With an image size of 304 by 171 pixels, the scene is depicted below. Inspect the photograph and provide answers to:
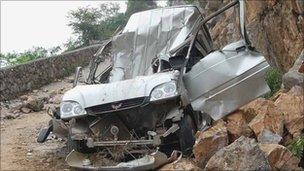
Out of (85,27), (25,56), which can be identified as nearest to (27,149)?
(25,56)

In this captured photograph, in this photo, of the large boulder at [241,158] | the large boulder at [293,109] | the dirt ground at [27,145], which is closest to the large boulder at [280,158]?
the large boulder at [241,158]

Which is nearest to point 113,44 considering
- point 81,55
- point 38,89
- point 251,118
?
point 251,118

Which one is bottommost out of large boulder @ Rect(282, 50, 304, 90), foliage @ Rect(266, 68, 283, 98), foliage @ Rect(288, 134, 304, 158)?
foliage @ Rect(266, 68, 283, 98)

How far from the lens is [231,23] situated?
47.5ft

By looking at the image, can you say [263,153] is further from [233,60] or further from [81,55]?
[81,55]

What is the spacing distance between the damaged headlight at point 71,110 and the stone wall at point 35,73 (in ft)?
19.6

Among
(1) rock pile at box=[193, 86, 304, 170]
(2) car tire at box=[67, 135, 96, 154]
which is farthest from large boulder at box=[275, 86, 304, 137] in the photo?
(2) car tire at box=[67, 135, 96, 154]

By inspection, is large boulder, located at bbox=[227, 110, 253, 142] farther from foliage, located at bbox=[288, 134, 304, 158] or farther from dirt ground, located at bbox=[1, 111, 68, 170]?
dirt ground, located at bbox=[1, 111, 68, 170]

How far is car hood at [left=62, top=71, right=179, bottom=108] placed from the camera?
5.69 metres

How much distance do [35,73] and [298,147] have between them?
1008 centimetres

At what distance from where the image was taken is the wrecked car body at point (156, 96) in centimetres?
558

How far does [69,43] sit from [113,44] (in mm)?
19013

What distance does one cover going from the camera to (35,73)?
14.0 m

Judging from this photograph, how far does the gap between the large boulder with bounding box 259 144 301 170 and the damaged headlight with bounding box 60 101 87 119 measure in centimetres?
221
